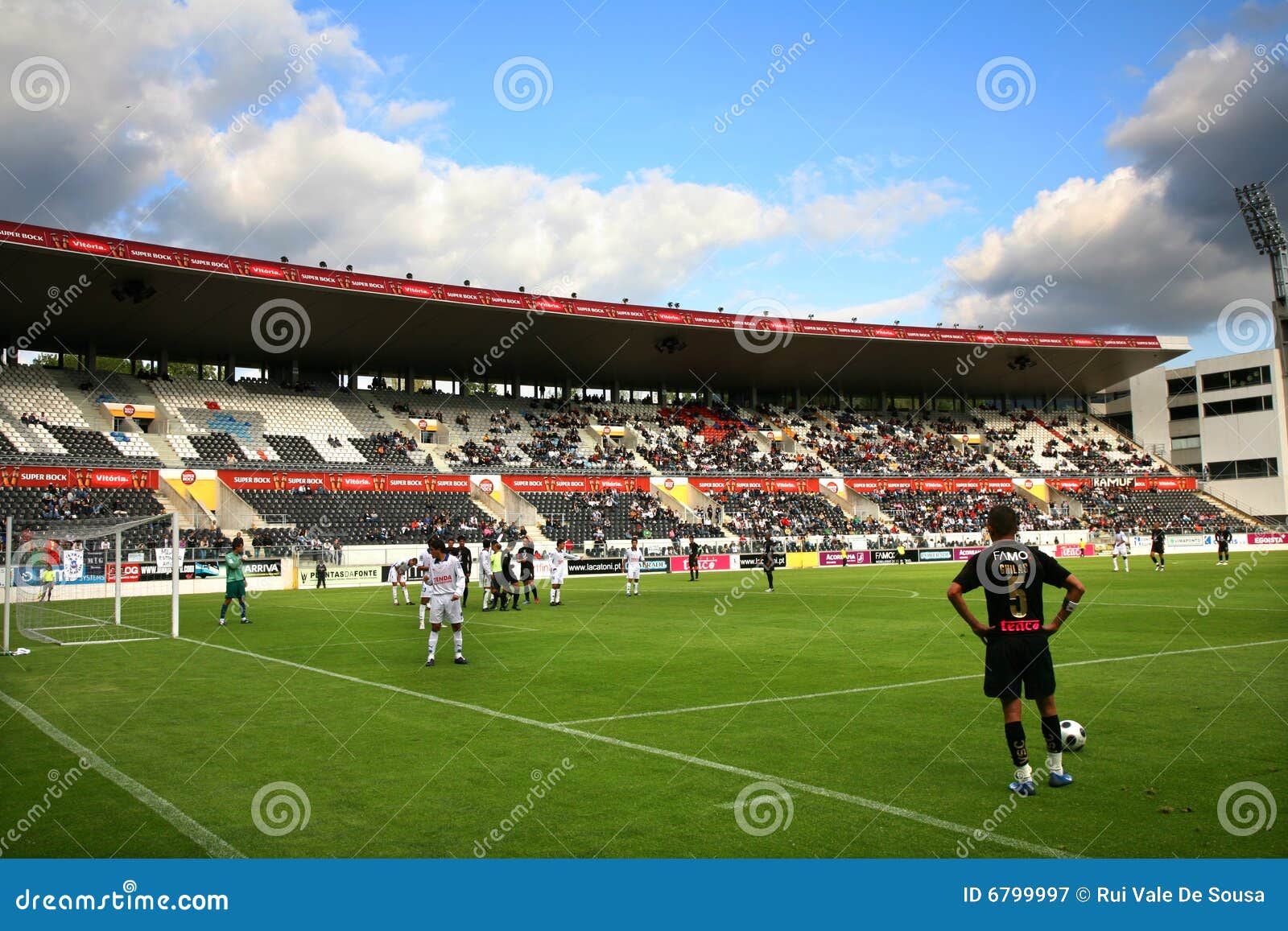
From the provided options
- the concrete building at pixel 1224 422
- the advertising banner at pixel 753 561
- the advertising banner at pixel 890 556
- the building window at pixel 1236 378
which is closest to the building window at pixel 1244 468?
the concrete building at pixel 1224 422

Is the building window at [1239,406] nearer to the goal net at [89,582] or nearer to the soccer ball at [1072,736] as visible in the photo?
the goal net at [89,582]

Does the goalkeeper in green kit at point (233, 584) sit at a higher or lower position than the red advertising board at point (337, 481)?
lower

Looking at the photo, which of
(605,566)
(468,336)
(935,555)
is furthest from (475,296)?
(935,555)

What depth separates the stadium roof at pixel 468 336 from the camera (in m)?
44.5

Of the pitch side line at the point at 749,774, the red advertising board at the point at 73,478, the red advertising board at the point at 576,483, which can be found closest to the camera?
the pitch side line at the point at 749,774

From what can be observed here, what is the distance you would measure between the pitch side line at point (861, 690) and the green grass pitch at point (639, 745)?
7 centimetres

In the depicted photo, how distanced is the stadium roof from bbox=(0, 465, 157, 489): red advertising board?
9.14 metres

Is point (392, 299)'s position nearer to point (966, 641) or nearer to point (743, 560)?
point (743, 560)

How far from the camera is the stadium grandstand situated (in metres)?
44.7

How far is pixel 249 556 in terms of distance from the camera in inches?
1485

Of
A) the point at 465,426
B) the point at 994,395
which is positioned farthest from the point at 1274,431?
the point at 465,426

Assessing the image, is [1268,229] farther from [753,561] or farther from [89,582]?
[89,582]

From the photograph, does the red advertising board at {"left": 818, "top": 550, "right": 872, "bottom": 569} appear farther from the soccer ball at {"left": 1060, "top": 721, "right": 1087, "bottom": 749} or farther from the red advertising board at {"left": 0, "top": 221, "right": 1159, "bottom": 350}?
the soccer ball at {"left": 1060, "top": 721, "right": 1087, "bottom": 749}

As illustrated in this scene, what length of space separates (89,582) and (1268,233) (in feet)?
241
